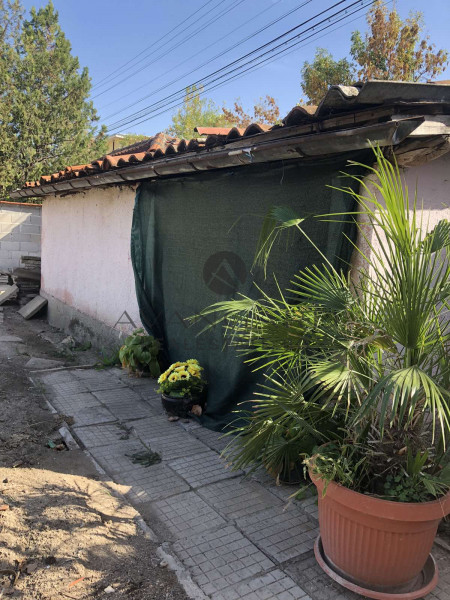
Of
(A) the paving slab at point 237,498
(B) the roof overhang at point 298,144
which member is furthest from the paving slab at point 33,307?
(A) the paving slab at point 237,498

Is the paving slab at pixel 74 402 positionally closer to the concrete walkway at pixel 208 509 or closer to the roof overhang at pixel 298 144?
the concrete walkway at pixel 208 509

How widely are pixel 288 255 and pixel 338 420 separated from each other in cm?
152

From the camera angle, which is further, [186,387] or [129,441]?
[186,387]

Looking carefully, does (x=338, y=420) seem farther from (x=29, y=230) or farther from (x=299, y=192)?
(x=29, y=230)

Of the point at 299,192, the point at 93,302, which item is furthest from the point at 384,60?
the point at 299,192

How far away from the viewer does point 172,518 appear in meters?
3.04

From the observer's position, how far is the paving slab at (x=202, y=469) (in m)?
3.55

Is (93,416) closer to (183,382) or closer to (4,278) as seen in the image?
(183,382)

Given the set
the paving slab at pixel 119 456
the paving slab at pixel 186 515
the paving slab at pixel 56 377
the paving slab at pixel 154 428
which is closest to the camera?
the paving slab at pixel 186 515

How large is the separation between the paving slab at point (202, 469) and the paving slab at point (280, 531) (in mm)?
543

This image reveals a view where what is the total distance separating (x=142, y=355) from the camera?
5.67 meters

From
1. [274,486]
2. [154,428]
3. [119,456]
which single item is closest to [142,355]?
[154,428]

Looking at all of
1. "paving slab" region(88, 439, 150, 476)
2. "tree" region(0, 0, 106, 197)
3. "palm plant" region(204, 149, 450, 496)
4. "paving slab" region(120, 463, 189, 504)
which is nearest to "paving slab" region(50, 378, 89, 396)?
"paving slab" region(88, 439, 150, 476)

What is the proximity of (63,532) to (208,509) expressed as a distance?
0.93 meters
